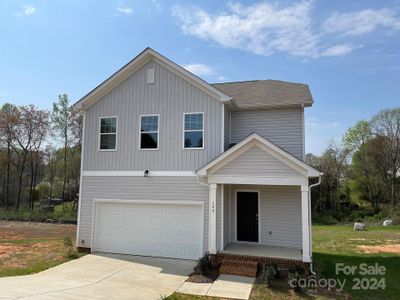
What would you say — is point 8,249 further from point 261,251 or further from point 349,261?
point 349,261

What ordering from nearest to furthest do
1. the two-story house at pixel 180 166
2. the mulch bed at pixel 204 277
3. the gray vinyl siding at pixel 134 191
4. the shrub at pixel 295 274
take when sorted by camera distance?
1. the shrub at pixel 295 274
2. the mulch bed at pixel 204 277
3. the two-story house at pixel 180 166
4. the gray vinyl siding at pixel 134 191

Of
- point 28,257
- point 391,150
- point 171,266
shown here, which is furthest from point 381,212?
point 28,257

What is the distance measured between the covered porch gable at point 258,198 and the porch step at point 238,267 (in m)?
0.54

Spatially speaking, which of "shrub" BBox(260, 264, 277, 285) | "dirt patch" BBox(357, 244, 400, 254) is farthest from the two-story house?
"dirt patch" BBox(357, 244, 400, 254)

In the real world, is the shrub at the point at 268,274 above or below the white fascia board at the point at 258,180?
below

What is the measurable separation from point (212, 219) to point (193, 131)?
3438mm

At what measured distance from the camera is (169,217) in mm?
12180

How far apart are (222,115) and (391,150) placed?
103ft

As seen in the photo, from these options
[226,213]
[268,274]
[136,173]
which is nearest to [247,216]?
[226,213]

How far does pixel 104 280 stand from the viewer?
9.12 meters

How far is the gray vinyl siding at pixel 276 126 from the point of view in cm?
1226

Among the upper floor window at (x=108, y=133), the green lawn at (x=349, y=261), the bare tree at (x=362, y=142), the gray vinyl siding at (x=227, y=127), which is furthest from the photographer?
the bare tree at (x=362, y=142)

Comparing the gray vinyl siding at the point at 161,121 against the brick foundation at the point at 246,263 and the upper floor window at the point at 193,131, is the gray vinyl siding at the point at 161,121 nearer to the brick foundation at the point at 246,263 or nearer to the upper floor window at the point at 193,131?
the upper floor window at the point at 193,131

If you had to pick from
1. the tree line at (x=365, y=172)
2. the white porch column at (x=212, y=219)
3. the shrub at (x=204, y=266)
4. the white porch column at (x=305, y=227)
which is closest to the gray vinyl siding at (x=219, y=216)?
the white porch column at (x=212, y=219)
